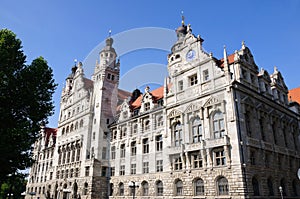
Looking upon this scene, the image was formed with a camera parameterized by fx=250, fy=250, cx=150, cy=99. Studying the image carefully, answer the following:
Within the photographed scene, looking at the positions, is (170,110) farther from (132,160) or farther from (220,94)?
(132,160)

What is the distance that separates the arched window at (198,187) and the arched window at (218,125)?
5.04 meters

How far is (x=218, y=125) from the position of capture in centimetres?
2698

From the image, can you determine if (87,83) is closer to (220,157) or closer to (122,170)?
(122,170)

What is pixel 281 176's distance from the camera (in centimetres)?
2852

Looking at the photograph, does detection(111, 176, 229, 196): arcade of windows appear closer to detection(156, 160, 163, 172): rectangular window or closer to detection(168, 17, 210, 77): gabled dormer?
detection(156, 160, 163, 172): rectangular window

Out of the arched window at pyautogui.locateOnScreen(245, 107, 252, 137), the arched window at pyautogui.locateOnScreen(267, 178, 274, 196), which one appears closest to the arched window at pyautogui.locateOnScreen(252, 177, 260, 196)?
the arched window at pyautogui.locateOnScreen(267, 178, 274, 196)

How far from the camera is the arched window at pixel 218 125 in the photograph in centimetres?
2657

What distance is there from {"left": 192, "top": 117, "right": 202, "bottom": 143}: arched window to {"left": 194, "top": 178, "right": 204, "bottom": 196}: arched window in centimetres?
439

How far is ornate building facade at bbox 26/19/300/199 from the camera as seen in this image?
25.5 meters

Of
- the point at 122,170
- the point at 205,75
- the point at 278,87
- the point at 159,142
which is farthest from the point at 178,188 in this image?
the point at 278,87

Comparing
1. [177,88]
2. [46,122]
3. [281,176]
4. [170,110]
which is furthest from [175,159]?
[46,122]

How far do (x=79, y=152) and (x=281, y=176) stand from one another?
32.7 meters

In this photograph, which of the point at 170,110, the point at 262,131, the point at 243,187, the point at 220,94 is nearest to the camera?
the point at 243,187

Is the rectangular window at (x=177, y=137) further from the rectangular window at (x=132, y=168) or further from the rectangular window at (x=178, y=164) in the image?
the rectangular window at (x=132, y=168)
